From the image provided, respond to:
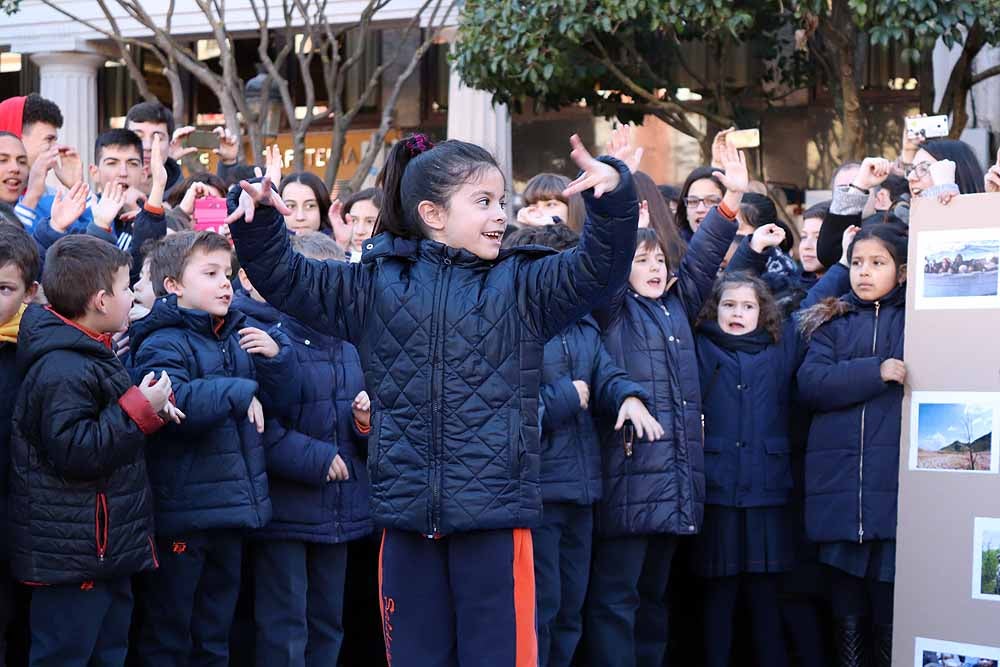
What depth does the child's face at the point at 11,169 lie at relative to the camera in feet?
19.6

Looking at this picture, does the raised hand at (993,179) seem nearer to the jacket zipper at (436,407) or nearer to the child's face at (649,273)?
the child's face at (649,273)

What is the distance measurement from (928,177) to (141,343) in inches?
120

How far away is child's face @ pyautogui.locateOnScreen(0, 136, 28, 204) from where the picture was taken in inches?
235

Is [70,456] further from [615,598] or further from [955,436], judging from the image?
[955,436]

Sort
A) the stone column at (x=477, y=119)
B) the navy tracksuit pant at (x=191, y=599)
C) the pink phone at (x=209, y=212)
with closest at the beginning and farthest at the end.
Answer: the navy tracksuit pant at (x=191, y=599) → the pink phone at (x=209, y=212) → the stone column at (x=477, y=119)

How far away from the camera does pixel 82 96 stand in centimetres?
1655

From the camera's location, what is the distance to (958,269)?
17.2ft

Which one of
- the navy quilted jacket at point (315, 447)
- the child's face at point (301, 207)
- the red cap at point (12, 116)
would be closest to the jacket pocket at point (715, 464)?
the navy quilted jacket at point (315, 447)

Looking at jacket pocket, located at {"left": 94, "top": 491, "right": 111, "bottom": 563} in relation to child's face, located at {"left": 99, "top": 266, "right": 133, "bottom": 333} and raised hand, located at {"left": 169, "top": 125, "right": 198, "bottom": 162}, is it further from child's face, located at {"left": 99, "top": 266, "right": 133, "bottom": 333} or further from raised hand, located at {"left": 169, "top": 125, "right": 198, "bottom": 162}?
raised hand, located at {"left": 169, "top": 125, "right": 198, "bottom": 162}

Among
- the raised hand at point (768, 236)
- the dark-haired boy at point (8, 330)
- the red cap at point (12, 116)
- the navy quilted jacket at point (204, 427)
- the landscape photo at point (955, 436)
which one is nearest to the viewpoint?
the dark-haired boy at point (8, 330)

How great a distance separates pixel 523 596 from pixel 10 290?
210 centimetres

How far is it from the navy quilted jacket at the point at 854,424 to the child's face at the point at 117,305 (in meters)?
2.73

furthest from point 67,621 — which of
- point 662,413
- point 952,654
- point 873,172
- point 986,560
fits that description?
point 873,172

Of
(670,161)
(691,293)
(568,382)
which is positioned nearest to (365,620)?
(568,382)
